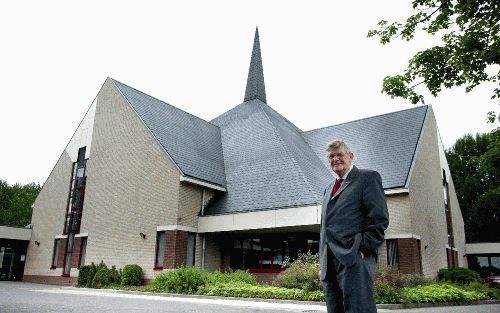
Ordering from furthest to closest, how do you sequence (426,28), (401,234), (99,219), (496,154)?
1. (99,219)
2. (401,234)
3. (496,154)
4. (426,28)

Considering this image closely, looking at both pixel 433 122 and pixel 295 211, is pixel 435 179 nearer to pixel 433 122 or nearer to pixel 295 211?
pixel 433 122

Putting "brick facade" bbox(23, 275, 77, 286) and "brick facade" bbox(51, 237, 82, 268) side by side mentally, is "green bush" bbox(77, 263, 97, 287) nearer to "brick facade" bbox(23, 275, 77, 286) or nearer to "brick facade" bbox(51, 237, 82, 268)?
"brick facade" bbox(23, 275, 77, 286)


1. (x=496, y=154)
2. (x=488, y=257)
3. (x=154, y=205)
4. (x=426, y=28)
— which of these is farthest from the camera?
(x=488, y=257)

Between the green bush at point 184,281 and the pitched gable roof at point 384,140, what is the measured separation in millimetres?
9235

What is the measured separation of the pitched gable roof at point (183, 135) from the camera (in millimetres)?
19531

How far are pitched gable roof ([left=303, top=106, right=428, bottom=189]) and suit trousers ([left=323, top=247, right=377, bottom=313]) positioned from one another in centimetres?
1573

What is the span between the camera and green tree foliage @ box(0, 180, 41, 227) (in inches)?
1892

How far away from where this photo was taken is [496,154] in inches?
508

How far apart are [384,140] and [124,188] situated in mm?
13716

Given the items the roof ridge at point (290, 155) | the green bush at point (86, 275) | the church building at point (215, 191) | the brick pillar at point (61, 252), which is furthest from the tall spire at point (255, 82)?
the green bush at point (86, 275)

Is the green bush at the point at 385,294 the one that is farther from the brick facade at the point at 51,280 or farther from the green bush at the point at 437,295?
the brick facade at the point at 51,280

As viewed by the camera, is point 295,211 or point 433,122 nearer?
point 295,211

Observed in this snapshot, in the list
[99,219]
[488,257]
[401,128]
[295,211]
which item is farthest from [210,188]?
[488,257]

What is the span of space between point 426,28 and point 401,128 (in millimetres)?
12809
